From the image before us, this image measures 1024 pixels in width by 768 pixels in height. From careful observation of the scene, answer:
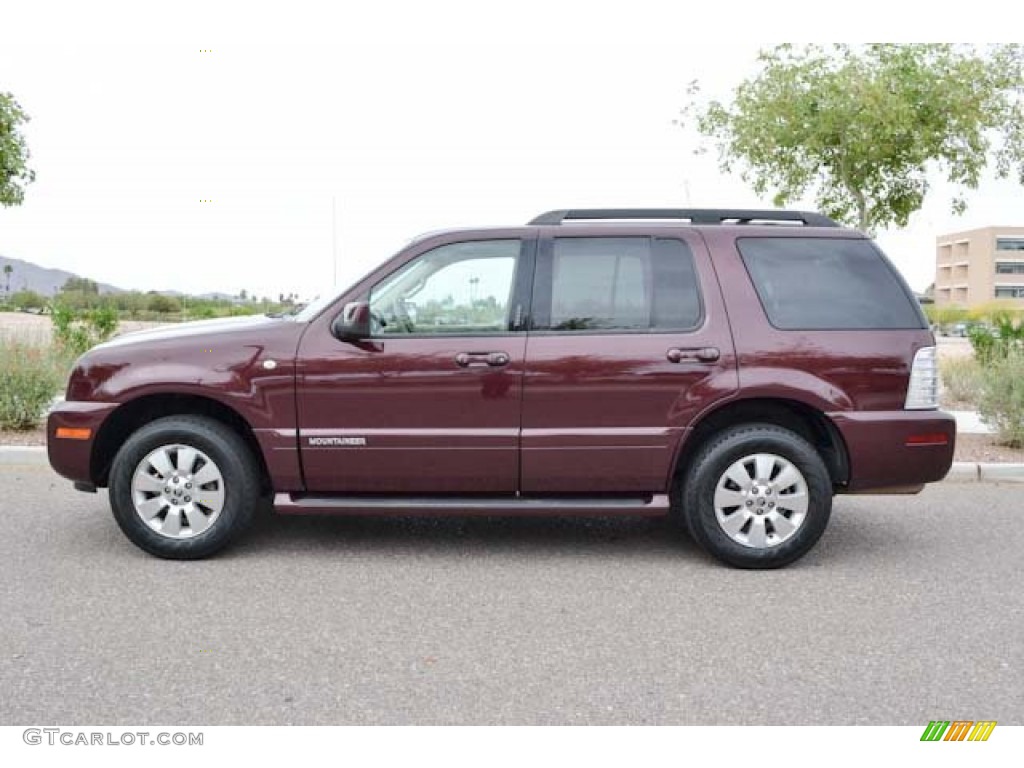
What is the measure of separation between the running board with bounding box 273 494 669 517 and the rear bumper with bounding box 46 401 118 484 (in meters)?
1.15

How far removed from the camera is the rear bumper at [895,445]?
6.19 metres

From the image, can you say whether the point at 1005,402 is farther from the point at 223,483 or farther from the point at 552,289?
the point at 223,483

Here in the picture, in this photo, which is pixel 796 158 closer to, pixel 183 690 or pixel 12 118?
pixel 12 118

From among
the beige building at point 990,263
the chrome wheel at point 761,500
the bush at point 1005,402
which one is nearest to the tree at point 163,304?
the bush at point 1005,402

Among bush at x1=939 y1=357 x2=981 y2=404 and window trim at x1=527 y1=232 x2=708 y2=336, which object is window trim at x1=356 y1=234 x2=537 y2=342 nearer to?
window trim at x1=527 y1=232 x2=708 y2=336

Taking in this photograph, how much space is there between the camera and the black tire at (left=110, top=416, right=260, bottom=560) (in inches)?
243

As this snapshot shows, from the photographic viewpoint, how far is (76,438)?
636 centimetres

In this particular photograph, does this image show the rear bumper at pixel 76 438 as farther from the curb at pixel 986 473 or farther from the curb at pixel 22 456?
the curb at pixel 986 473

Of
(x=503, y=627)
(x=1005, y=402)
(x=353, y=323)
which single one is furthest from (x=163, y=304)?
(x=503, y=627)

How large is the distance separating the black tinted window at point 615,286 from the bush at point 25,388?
7.11 m

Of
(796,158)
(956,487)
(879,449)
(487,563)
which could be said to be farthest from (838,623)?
(796,158)

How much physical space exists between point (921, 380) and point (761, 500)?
1.16m

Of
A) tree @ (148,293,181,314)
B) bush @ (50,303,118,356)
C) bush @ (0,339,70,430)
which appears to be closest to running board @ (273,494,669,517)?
bush @ (0,339,70,430)

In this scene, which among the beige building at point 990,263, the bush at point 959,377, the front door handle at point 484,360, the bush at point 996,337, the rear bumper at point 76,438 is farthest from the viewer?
the beige building at point 990,263
